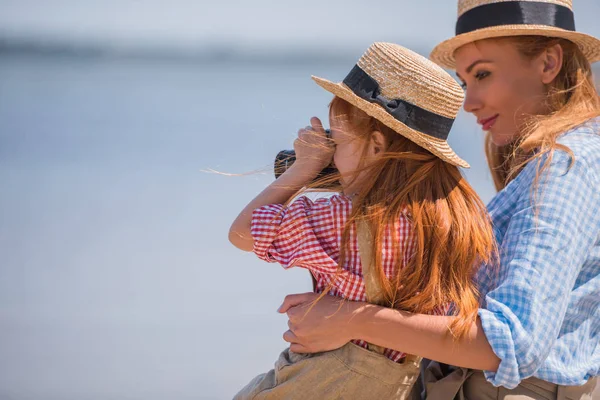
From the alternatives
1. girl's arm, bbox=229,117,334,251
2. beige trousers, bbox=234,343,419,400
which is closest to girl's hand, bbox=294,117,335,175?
girl's arm, bbox=229,117,334,251

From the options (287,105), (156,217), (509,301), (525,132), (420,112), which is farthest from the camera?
(287,105)

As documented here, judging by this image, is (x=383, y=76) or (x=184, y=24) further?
(x=184, y=24)

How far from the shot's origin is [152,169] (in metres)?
4.82

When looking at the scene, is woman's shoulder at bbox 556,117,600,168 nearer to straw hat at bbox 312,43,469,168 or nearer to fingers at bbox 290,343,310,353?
straw hat at bbox 312,43,469,168

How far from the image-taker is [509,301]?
1436mm

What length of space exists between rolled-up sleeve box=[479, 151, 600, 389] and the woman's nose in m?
0.47

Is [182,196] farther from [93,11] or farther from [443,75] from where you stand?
[93,11]

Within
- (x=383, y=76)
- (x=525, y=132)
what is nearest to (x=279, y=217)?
(x=383, y=76)

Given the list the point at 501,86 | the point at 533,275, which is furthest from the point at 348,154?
the point at 501,86

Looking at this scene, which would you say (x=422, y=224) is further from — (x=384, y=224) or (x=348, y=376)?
(x=348, y=376)

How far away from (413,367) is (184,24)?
22.2 feet

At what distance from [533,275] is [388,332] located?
0.93 ft

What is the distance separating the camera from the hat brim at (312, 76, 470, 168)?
1.53m

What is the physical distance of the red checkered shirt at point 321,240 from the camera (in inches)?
60.7
